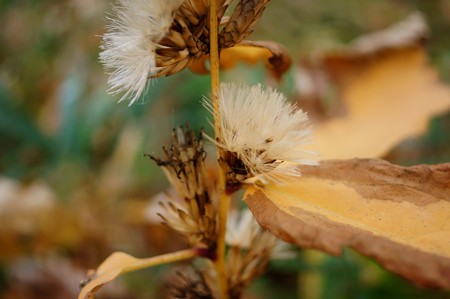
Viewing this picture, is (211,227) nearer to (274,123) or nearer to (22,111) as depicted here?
(274,123)

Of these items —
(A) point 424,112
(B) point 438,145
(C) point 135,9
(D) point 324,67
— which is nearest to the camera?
(C) point 135,9

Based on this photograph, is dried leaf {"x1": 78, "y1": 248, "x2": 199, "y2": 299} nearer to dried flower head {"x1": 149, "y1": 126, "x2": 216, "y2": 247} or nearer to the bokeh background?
dried flower head {"x1": 149, "y1": 126, "x2": 216, "y2": 247}

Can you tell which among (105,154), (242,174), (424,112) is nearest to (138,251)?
(105,154)

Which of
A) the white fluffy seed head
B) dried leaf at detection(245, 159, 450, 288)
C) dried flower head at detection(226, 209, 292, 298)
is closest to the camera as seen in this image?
dried leaf at detection(245, 159, 450, 288)

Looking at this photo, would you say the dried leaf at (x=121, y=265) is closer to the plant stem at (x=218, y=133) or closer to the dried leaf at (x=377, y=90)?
the plant stem at (x=218, y=133)

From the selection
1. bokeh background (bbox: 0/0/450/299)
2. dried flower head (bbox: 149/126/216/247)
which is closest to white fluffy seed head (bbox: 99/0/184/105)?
dried flower head (bbox: 149/126/216/247)

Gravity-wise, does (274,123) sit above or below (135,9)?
below

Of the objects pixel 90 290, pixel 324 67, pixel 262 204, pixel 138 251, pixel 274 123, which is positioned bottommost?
pixel 138 251

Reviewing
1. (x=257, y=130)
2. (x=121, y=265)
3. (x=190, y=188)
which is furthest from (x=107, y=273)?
(x=257, y=130)
